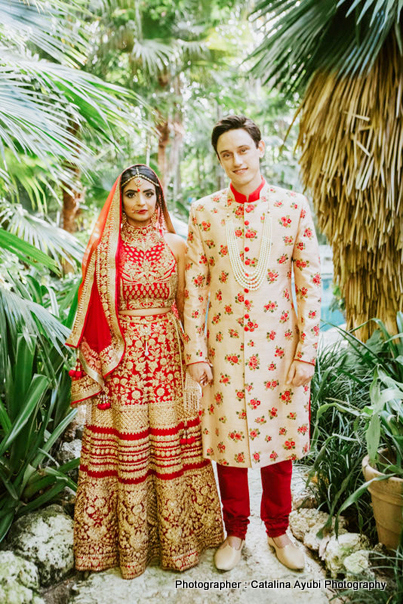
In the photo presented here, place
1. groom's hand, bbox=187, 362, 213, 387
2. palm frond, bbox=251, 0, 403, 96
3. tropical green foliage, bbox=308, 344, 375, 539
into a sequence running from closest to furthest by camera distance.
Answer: groom's hand, bbox=187, 362, 213, 387 → tropical green foliage, bbox=308, 344, 375, 539 → palm frond, bbox=251, 0, 403, 96

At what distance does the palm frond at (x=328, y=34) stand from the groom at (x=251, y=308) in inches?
44.7

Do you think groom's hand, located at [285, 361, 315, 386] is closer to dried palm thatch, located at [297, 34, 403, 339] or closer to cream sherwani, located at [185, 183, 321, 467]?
cream sherwani, located at [185, 183, 321, 467]

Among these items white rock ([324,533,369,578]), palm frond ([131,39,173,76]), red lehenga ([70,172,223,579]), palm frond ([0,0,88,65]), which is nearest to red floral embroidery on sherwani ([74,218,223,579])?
red lehenga ([70,172,223,579])

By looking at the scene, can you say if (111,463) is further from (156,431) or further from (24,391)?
(24,391)

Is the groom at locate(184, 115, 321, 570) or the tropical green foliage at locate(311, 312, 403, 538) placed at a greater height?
the groom at locate(184, 115, 321, 570)

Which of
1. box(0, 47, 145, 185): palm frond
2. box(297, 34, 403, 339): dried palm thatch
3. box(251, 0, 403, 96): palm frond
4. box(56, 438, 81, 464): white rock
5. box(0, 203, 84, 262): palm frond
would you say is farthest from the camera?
box(0, 203, 84, 262): palm frond

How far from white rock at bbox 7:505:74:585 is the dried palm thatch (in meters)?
2.03

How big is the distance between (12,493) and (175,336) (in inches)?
40.6

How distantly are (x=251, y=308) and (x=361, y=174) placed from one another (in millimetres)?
1330

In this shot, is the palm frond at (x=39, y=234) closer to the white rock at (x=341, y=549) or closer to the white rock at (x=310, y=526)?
the white rock at (x=310, y=526)

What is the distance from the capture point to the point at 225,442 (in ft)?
6.48

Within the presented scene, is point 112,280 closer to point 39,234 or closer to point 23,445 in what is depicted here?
point 23,445

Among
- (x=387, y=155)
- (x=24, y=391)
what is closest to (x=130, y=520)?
(x=24, y=391)

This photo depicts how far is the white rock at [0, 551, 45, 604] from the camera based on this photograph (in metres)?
1.78
